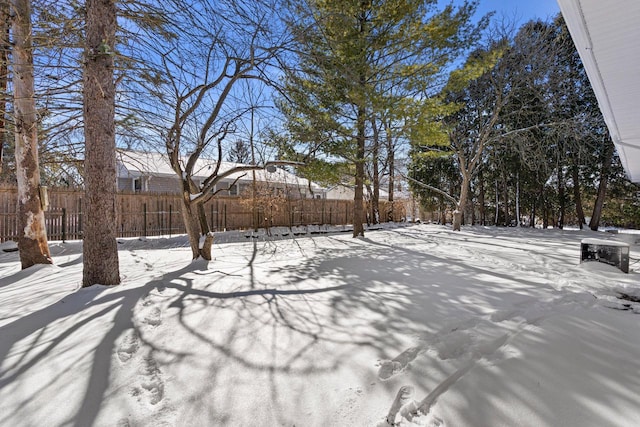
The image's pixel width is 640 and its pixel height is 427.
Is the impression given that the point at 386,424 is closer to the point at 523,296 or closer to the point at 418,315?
the point at 418,315

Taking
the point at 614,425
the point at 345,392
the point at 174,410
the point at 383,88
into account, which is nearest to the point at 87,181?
the point at 174,410

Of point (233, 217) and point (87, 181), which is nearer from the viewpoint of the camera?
point (87, 181)

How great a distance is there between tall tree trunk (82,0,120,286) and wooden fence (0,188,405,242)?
16.2 feet

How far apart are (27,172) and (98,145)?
250cm

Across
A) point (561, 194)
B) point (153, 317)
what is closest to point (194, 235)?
point (153, 317)

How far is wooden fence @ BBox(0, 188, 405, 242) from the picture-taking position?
8.45m

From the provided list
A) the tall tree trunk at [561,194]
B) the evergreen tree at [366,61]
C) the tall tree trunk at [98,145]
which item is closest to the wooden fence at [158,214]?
the tall tree trunk at [98,145]

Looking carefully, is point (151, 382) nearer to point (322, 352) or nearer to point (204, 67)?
point (322, 352)

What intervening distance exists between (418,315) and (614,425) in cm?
141

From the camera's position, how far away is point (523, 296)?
3.18m

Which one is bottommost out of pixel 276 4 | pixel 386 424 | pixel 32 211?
pixel 386 424

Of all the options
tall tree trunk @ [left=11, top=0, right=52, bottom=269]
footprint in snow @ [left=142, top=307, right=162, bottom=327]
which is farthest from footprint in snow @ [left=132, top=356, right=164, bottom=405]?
tall tree trunk @ [left=11, top=0, right=52, bottom=269]

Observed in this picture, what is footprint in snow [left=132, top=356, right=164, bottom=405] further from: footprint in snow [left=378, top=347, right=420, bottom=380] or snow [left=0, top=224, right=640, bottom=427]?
footprint in snow [left=378, top=347, right=420, bottom=380]

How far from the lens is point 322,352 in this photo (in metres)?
2.04
